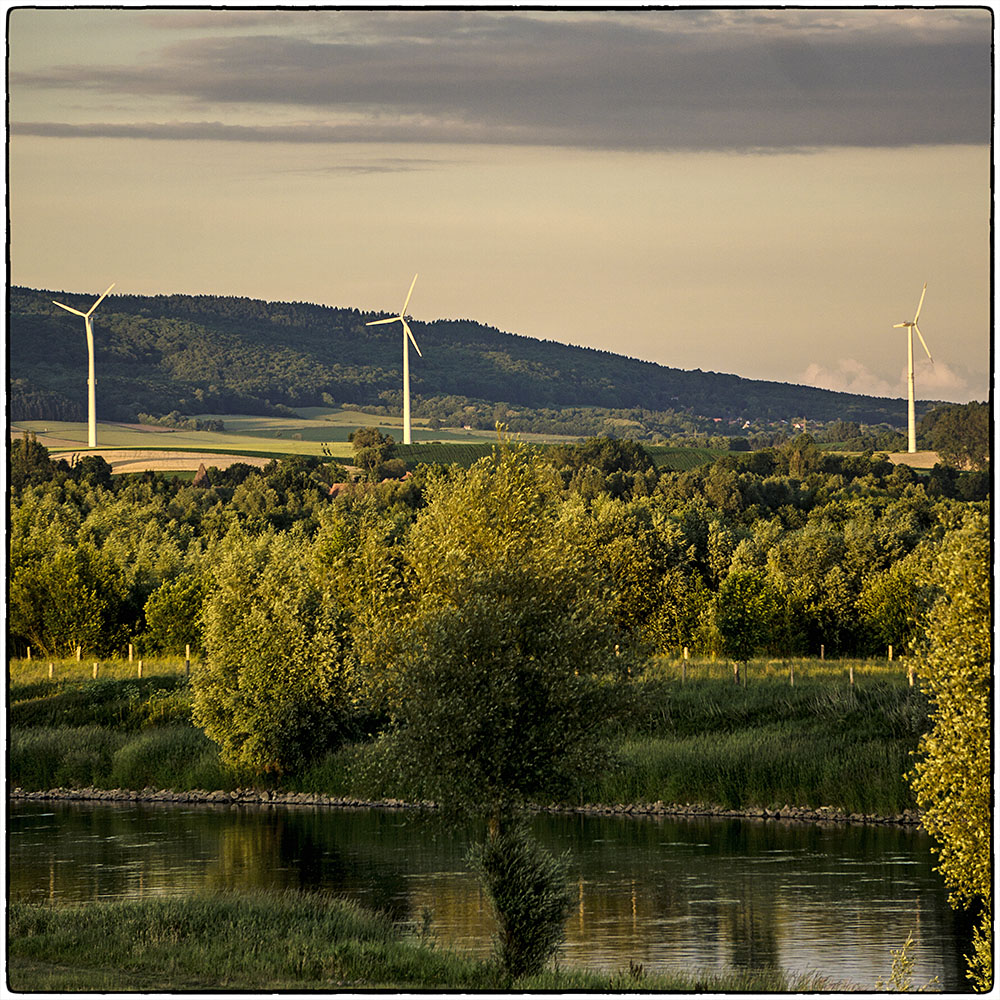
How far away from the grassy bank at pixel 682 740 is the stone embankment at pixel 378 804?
0.33m

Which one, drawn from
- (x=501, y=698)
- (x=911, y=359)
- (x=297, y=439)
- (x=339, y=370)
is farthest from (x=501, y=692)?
(x=339, y=370)

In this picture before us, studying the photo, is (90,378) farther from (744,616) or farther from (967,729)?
(967,729)

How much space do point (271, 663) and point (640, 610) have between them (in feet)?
72.2

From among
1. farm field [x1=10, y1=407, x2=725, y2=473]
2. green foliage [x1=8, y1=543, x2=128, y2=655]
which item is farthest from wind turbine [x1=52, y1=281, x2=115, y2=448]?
green foliage [x1=8, y1=543, x2=128, y2=655]

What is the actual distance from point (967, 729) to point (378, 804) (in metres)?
28.7

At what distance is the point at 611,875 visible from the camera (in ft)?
108

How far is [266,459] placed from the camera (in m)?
121

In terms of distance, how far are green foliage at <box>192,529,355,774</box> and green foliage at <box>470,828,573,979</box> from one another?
83.1ft

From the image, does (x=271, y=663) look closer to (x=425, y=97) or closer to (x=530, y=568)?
(x=530, y=568)

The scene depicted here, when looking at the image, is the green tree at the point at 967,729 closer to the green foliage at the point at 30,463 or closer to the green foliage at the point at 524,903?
the green foliage at the point at 524,903

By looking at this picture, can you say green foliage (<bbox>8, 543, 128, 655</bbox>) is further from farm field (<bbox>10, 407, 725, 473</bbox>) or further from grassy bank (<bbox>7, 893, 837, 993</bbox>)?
grassy bank (<bbox>7, 893, 837, 993</bbox>)

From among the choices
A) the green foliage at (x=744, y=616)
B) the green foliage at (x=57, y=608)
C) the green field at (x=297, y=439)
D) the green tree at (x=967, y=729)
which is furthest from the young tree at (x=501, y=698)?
the green field at (x=297, y=439)

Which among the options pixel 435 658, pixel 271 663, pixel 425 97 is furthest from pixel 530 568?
pixel 271 663

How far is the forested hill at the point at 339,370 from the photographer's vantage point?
404 feet
